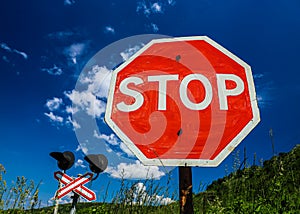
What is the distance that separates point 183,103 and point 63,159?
13.4 ft

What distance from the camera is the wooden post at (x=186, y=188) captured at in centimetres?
134

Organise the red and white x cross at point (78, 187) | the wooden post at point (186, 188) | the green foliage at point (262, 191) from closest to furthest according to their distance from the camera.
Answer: the wooden post at point (186, 188) < the green foliage at point (262, 191) < the red and white x cross at point (78, 187)

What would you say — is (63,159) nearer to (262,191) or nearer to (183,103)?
(262,191)

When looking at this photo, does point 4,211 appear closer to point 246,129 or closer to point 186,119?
point 186,119

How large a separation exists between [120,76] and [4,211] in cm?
321

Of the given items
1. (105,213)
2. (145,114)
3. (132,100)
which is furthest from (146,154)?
(105,213)

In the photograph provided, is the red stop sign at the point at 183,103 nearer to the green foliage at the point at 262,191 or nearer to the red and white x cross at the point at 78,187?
the green foliage at the point at 262,191

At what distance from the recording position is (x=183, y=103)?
4.88 ft

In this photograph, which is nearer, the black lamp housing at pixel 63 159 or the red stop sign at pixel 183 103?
the red stop sign at pixel 183 103

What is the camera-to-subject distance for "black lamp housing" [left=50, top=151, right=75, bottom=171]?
4.92m

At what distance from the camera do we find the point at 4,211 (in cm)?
360

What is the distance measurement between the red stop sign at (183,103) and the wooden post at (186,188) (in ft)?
0.38

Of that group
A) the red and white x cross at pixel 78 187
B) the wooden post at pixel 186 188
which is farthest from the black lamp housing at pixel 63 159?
the wooden post at pixel 186 188

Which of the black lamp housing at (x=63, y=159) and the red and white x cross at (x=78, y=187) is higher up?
the black lamp housing at (x=63, y=159)
